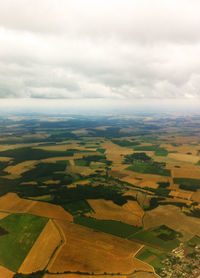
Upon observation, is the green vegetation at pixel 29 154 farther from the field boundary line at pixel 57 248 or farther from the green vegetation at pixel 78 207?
the field boundary line at pixel 57 248

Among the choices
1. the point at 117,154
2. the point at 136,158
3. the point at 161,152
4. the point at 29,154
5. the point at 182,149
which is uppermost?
the point at 182,149

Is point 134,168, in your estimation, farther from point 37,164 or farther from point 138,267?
point 138,267

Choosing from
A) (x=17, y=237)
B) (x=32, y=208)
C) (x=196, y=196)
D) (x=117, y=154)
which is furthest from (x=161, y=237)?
(x=117, y=154)

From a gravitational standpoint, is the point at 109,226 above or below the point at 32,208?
above

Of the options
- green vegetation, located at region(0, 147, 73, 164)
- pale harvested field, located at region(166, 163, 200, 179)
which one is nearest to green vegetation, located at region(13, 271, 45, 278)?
pale harvested field, located at region(166, 163, 200, 179)

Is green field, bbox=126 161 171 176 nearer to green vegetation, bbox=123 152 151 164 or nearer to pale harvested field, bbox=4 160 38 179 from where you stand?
green vegetation, bbox=123 152 151 164

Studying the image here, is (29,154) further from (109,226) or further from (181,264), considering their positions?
(181,264)

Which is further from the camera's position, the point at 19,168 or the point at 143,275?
the point at 19,168
